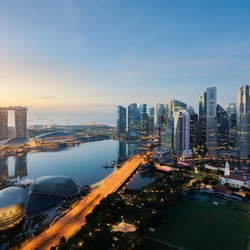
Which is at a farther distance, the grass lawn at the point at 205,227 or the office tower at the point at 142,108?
the office tower at the point at 142,108

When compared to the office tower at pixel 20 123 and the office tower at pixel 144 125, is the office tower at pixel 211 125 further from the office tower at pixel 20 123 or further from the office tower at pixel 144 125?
the office tower at pixel 20 123

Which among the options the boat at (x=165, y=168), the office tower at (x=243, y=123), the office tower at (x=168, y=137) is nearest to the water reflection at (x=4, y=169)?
the boat at (x=165, y=168)

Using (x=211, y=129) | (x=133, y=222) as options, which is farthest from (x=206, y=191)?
(x=211, y=129)

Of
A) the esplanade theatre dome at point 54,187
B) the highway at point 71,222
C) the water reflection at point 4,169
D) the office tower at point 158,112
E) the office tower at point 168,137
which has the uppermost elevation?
the office tower at point 158,112

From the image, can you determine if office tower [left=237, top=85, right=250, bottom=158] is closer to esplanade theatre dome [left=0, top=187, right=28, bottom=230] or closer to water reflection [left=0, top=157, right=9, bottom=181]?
esplanade theatre dome [left=0, top=187, right=28, bottom=230]

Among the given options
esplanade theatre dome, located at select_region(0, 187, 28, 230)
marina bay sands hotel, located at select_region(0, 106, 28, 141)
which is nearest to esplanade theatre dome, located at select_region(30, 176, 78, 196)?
esplanade theatre dome, located at select_region(0, 187, 28, 230)

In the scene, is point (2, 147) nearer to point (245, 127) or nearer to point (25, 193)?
point (25, 193)

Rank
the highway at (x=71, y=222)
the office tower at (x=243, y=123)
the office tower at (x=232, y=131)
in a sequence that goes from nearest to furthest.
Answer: the highway at (x=71, y=222) → the office tower at (x=243, y=123) → the office tower at (x=232, y=131)
